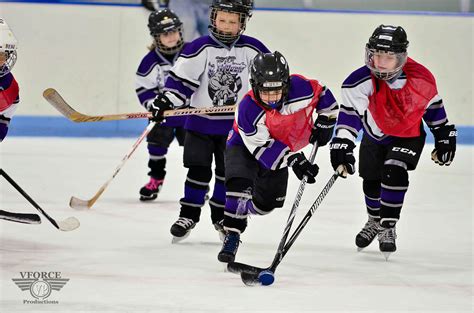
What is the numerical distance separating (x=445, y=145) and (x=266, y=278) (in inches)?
39.0

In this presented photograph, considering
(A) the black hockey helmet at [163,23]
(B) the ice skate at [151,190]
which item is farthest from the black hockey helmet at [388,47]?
(B) the ice skate at [151,190]

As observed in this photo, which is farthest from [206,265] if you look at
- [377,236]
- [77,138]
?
[77,138]

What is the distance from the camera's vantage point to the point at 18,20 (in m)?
7.62

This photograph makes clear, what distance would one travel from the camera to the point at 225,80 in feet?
13.6

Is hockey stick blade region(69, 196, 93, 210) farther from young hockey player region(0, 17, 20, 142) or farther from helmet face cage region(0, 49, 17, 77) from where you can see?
helmet face cage region(0, 49, 17, 77)

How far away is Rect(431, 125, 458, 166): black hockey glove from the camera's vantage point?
3.83 meters

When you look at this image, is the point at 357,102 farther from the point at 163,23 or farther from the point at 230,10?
the point at 163,23

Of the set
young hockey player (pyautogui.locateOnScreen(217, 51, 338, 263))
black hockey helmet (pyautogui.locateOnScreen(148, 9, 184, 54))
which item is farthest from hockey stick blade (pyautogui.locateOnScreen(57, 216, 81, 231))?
black hockey helmet (pyautogui.locateOnScreen(148, 9, 184, 54))

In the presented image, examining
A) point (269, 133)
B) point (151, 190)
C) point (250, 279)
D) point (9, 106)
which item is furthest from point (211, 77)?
point (151, 190)

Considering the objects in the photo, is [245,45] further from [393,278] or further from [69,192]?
[69,192]

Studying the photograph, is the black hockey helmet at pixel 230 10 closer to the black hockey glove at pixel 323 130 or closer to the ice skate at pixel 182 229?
the black hockey glove at pixel 323 130

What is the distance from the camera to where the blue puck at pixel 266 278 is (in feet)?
10.8

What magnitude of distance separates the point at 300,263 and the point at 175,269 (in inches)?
18.9

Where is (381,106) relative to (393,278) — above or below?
above
